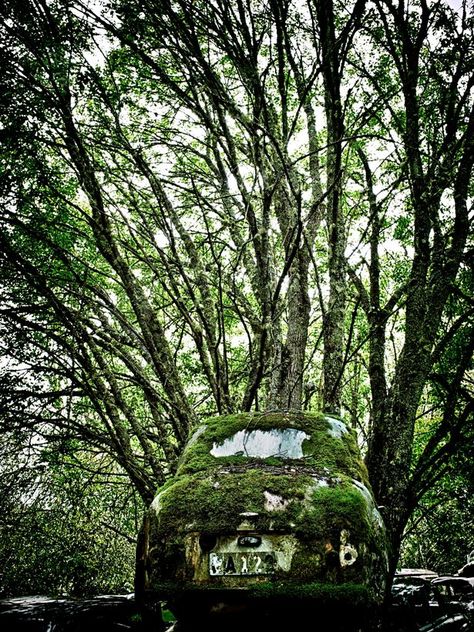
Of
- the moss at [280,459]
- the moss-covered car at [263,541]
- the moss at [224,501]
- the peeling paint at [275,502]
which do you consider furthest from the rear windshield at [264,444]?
the peeling paint at [275,502]

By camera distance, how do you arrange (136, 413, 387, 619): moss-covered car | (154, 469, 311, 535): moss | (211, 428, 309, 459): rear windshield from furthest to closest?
(211, 428, 309, 459): rear windshield, (154, 469, 311, 535): moss, (136, 413, 387, 619): moss-covered car

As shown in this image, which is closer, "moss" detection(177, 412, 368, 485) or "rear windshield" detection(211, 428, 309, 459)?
"moss" detection(177, 412, 368, 485)

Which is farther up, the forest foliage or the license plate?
the forest foliage

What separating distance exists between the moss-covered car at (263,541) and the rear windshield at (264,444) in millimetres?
201

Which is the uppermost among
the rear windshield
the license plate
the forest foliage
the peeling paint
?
the forest foliage

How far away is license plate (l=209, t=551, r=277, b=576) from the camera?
3.44 metres

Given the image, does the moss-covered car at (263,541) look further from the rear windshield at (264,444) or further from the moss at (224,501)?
the rear windshield at (264,444)

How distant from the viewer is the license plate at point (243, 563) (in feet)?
11.3

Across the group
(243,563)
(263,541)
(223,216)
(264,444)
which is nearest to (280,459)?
(264,444)

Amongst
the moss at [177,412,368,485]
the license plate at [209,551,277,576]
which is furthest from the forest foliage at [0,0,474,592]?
the license plate at [209,551,277,576]

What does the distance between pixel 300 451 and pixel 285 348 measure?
159 inches

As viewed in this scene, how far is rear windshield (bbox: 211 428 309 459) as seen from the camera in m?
4.43

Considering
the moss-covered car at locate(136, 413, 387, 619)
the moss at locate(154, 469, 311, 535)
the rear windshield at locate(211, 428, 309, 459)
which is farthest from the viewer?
the rear windshield at locate(211, 428, 309, 459)

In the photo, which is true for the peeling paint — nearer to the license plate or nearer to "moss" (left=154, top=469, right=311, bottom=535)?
"moss" (left=154, top=469, right=311, bottom=535)
